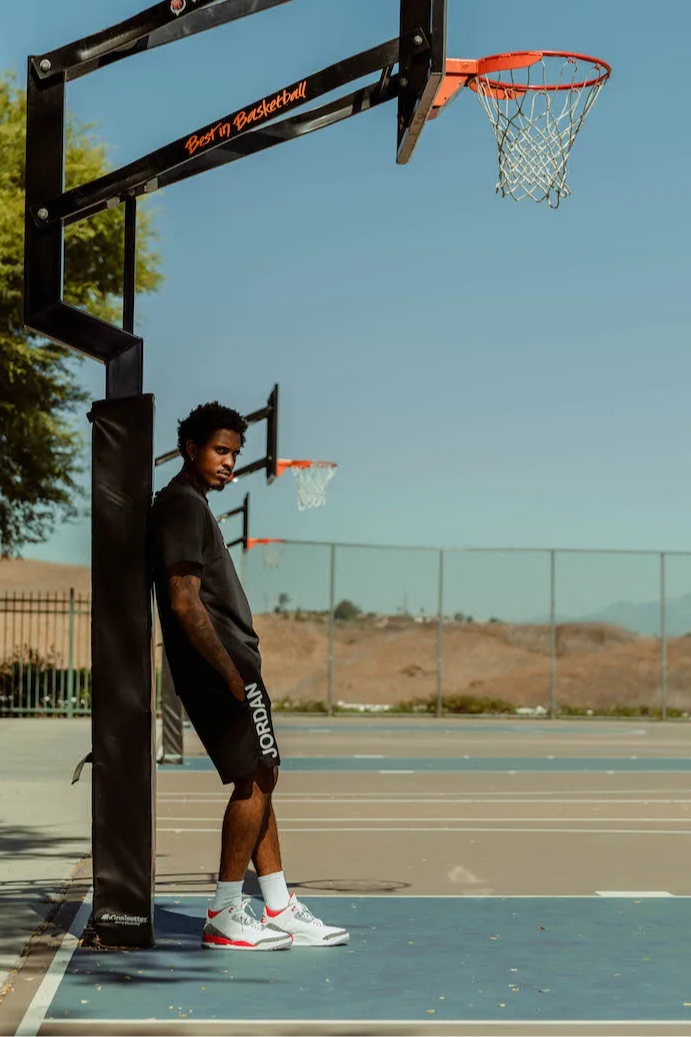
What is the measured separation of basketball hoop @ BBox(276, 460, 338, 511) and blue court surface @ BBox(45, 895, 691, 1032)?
1501 centimetres

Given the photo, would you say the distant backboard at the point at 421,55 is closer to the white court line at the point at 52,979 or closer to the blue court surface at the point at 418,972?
the blue court surface at the point at 418,972

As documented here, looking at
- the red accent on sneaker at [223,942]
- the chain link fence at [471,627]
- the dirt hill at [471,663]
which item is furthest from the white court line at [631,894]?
the dirt hill at [471,663]

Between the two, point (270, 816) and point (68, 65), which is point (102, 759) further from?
point (68, 65)

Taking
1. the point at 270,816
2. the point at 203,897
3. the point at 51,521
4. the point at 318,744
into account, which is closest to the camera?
the point at 270,816

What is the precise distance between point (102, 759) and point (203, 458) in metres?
1.37

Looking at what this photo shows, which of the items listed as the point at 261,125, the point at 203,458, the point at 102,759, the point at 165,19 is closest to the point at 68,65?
the point at 165,19

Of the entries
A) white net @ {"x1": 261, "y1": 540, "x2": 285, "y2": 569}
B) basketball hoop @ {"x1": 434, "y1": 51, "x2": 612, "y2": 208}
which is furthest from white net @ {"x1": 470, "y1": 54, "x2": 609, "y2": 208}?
white net @ {"x1": 261, "y1": 540, "x2": 285, "y2": 569}

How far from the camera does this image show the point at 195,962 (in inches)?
267

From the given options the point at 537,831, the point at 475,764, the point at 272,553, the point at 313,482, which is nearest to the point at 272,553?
the point at 272,553

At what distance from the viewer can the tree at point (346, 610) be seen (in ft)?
128

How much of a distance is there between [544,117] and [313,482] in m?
13.0

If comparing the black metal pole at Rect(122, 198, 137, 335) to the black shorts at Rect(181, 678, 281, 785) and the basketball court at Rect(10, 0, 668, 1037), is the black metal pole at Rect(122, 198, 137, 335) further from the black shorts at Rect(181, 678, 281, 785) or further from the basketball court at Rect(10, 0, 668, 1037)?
the black shorts at Rect(181, 678, 281, 785)

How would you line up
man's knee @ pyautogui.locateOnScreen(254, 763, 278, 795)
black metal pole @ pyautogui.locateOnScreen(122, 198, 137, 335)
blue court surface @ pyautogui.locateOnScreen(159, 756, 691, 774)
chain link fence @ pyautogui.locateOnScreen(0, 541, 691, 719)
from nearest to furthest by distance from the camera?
man's knee @ pyautogui.locateOnScreen(254, 763, 278, 795) → black metal pole @ pyautogui.locateOnScreen(122, 198, 137, 335) → blue court surface @ pyautogui.locateOnScreen(159, 756, 691, 774) → chain link fence @ pyautogui.locateOnScreen(0, 541, 691, 719)

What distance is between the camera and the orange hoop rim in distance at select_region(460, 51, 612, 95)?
9.73 meters
